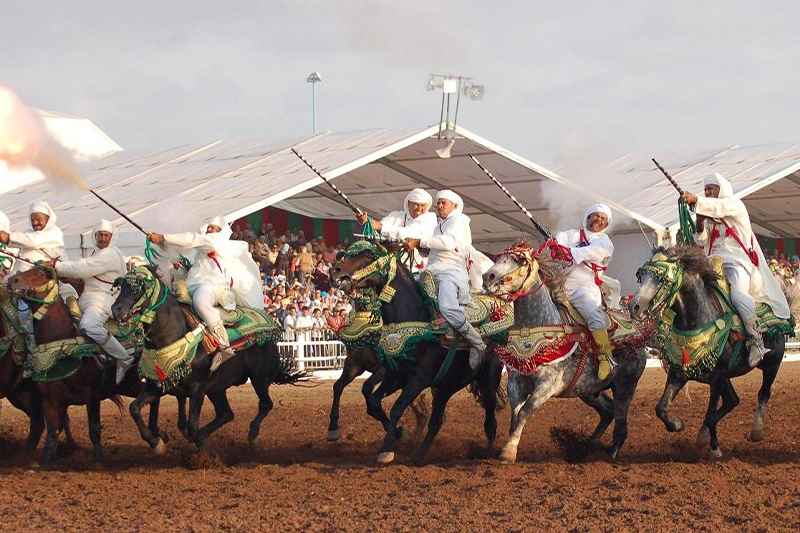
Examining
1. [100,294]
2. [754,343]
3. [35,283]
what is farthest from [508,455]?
[35,283]

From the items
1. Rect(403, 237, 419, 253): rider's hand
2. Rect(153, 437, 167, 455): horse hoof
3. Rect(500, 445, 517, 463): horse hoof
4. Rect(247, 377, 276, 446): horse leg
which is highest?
Rect(403, 237, 419, 253): rider's hand

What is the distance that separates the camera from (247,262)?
46.9ft

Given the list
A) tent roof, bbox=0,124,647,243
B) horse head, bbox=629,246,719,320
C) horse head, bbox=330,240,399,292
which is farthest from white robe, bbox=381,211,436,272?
tent roof, bbox=0,124,647,243

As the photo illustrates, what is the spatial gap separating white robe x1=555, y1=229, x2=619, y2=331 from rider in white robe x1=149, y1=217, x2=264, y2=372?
136 inches

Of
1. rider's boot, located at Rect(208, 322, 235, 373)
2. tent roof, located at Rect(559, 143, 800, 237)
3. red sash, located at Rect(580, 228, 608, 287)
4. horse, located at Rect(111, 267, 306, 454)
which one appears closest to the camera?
horse, located at Rect(111, 267, 306, 454)

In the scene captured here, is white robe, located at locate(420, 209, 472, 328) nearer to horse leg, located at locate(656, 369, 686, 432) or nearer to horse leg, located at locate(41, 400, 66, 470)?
horse leg, located at locate(656, 369, 686, 432)

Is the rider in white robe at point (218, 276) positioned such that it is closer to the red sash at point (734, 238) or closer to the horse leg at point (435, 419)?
the horse leg at point (435, 419)

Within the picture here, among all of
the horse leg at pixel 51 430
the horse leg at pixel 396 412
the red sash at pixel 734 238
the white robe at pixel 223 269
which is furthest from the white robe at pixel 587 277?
the horse leg at pixel 51 430

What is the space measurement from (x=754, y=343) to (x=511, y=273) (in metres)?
2.66

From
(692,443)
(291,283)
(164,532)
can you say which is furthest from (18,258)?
(291,283)

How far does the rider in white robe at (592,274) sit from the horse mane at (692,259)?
55 centimetres

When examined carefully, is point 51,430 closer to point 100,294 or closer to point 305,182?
point 100,294

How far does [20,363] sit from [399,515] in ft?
16.9

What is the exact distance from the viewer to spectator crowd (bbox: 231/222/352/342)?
23.2 m
